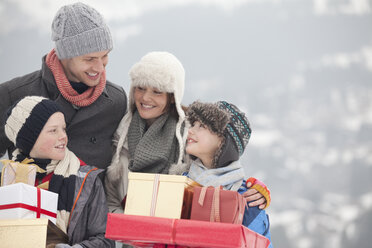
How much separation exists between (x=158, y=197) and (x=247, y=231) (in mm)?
336

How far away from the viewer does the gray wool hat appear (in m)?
2.12

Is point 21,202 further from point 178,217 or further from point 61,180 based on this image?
point 178,217

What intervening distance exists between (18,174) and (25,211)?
0.24 metres

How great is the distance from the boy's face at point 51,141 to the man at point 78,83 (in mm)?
289

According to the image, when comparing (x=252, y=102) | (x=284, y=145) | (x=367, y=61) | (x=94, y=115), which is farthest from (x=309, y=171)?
(x=94, y=115)

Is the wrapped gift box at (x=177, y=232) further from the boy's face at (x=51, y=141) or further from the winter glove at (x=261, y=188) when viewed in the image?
the boy's face at (x=51, y=141)

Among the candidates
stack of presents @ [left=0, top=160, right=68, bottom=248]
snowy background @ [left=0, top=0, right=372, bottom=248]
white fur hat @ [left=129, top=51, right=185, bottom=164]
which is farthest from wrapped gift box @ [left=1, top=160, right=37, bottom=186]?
snowy background @ [left=0, top=0, right=372, bottom=248]

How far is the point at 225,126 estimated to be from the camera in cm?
190

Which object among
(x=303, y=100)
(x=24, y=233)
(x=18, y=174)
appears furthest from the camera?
(x=303, y=100)

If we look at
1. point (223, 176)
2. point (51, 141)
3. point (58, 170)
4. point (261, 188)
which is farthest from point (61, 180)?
point (261, 188)

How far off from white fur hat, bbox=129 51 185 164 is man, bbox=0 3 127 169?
6.7 inches

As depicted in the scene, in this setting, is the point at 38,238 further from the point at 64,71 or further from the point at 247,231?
the point at 64,71

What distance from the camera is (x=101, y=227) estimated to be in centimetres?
184

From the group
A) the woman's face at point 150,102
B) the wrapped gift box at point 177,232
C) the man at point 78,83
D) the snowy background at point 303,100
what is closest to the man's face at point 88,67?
the man at point 78,83
